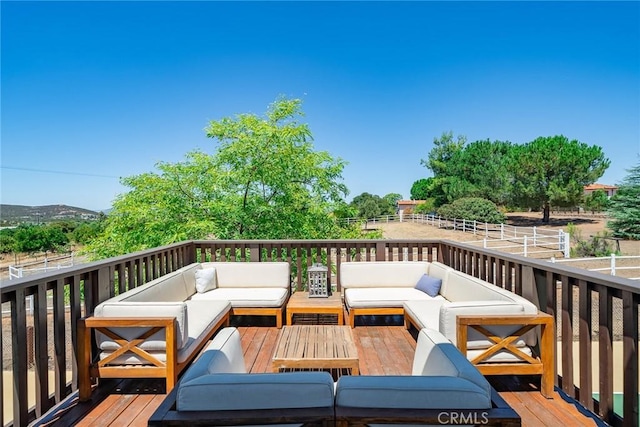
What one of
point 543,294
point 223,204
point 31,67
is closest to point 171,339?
point 543,294

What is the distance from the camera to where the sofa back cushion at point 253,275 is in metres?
4.72

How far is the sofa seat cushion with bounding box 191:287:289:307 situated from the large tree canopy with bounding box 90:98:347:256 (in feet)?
12.4

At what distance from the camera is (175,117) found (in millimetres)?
11977

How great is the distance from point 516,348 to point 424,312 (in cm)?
88

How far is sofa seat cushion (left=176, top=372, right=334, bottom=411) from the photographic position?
1.12 metres

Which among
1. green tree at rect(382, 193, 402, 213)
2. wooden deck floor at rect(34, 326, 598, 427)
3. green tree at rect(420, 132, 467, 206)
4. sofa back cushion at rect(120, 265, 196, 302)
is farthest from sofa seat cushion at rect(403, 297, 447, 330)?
green tree at rect(382, 193, 402, 213)

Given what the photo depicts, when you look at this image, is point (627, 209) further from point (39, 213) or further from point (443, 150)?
point (39, 213)

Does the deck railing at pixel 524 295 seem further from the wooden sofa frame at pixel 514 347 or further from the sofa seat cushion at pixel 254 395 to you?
the sofa seat cushion at pixel 254 395

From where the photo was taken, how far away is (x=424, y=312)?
3.32 meters

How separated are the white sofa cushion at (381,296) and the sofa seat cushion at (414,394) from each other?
283 cm

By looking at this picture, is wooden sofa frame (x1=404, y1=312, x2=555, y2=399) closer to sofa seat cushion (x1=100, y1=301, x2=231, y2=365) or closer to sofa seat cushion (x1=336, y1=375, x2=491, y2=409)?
sofa seat cushion (x1=336, y1=375, x2=491, y2=409)

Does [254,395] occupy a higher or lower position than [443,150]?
lower

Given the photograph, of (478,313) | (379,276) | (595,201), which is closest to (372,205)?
(595,201)

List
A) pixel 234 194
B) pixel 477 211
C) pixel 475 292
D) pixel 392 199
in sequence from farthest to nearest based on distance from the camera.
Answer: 1. pixel 392 199
2. pixel 477 211
3. pixel 234 194
4. pixel 475 292
